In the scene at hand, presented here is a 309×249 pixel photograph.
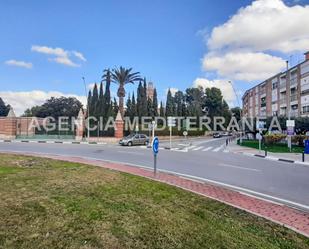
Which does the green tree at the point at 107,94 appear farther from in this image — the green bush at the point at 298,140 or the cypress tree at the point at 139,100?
the green bush at the point at 298,140

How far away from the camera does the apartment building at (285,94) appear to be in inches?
1873

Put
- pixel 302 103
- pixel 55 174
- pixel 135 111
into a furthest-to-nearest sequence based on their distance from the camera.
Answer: pixel 135 111, pixel 302 103, pixel 55 174

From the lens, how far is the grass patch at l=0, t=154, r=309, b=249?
402cm

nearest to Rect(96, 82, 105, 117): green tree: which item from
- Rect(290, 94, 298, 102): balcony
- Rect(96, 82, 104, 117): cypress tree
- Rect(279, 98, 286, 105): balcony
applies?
Rect(96, 82, 104, 117): cypress tree

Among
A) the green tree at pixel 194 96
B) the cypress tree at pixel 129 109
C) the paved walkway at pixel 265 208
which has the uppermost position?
the green tree at pixel 194 96

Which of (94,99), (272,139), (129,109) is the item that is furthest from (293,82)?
(94,99)

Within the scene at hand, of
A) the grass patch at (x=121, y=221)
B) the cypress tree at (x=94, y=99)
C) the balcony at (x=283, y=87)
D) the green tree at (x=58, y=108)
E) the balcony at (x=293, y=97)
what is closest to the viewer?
the grass patch at (x=121, y=221)

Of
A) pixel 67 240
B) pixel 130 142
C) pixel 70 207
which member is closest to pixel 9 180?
pixel 70 207

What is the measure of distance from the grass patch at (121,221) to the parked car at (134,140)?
25927 millimetres

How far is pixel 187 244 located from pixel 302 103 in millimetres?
50957

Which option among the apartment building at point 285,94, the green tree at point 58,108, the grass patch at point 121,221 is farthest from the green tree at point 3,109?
the grass patch at point 121,221

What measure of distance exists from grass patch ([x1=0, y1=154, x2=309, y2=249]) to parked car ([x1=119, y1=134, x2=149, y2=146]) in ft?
85.1

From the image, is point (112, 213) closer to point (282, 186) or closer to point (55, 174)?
point (55, 174)

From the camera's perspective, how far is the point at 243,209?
6.31m
